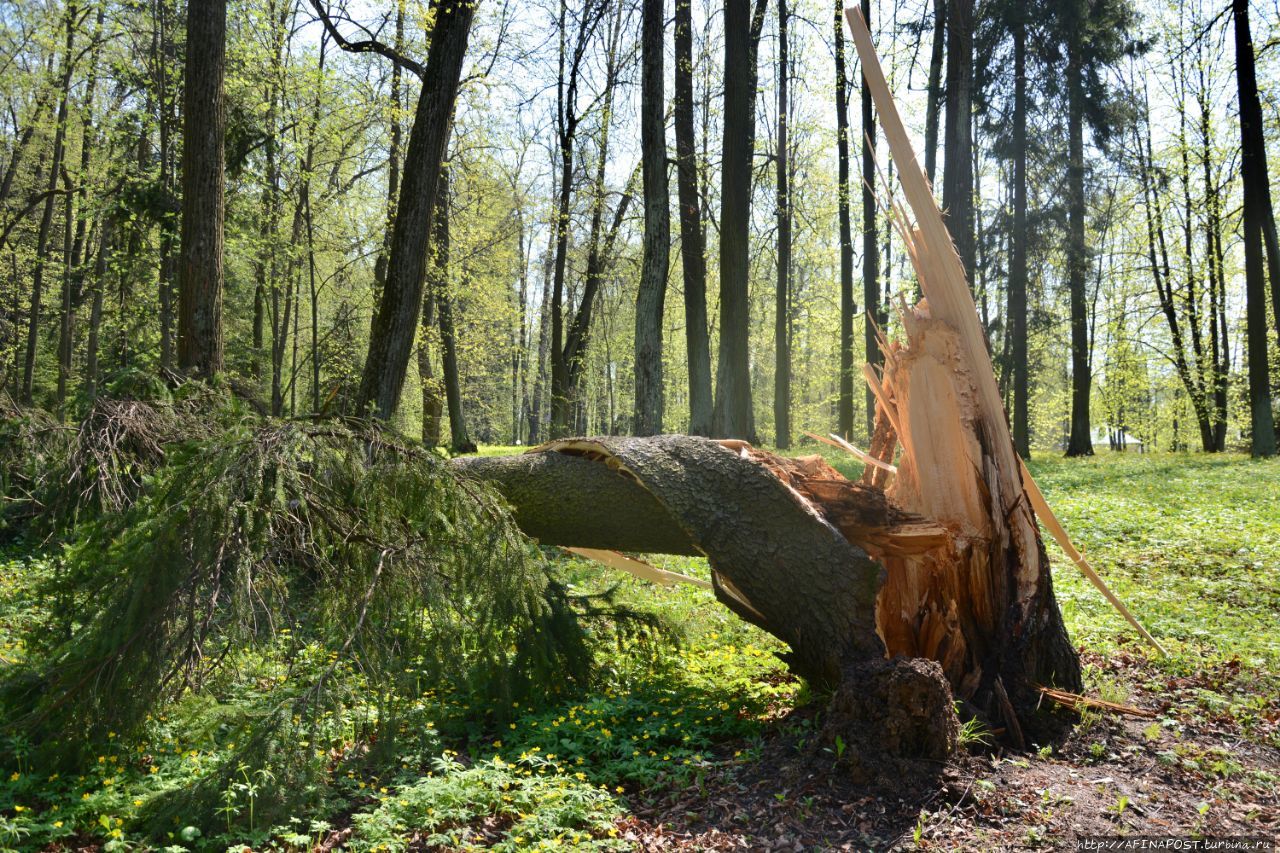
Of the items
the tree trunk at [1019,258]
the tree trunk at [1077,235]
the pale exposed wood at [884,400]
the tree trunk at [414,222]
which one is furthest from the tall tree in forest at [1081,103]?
the pale exposed wood at [884,400]

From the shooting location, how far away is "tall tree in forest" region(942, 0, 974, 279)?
13844 millimetres

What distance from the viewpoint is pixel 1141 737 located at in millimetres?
3600

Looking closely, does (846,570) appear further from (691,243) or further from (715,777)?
(691,243)

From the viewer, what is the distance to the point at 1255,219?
15.3 meters

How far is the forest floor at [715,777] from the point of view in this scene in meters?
2.89

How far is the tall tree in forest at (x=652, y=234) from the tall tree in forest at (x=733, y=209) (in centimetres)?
108

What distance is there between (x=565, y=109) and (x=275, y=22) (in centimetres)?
591

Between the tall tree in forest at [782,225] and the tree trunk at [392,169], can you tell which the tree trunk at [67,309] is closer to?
the tree trunk at [392,169]

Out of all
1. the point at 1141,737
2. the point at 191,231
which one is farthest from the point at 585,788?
the point at 191,231

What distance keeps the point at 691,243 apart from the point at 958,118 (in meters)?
5.60

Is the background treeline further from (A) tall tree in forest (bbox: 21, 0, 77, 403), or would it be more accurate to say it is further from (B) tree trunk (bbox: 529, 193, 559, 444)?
(B) tree trunk (bbox: 529, 193, 559, 444)

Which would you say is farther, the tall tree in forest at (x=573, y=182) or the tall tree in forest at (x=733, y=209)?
the tall tree in forest at (x=573, y=182)

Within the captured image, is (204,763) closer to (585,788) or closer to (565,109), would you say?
(585,788)

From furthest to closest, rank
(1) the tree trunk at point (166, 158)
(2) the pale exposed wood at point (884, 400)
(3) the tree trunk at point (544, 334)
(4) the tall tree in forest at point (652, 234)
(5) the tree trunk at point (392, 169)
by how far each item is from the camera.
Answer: (3) the tree trunk at point (544, 334) → (5) the tree trunk at point (392, 169) → (1) the tree trunk at point (166, 158) → (4) the tall tree in forest at point (652, 234) → (2) the pale exposed wood at point (884, 400)
